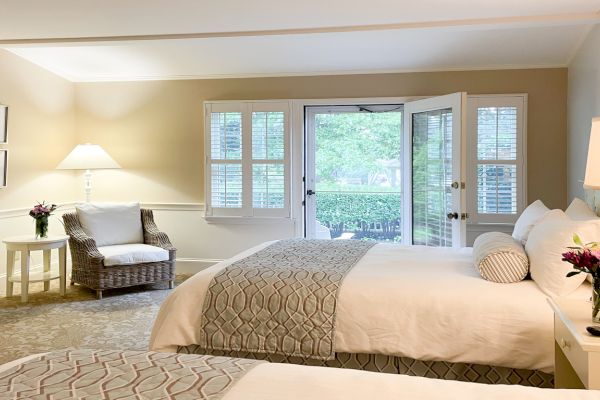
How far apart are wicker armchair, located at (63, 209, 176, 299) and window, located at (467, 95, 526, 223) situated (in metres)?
3.13

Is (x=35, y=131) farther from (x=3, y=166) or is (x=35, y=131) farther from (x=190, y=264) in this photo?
(x=190, y=264)

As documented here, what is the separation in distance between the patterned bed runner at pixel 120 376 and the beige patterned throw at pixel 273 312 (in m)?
1.06

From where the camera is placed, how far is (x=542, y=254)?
2607mm

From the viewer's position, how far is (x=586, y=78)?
4.25 m

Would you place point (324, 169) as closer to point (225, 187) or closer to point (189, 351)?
point (225, 187)

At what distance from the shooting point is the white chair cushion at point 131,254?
16.2 ft

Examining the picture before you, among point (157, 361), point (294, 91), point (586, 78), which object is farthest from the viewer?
point (294, 91)

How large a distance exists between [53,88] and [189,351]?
4227 millimetres

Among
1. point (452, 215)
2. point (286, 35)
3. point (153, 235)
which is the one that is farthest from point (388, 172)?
point (286, 35)

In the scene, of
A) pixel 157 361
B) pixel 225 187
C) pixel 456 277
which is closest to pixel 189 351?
pixel 157 361

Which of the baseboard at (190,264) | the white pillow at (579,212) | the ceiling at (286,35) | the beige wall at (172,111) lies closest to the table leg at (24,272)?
the beige wall at (172,111)

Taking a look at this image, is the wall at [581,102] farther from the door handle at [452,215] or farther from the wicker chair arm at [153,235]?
the wicker chair arm at [153,235]

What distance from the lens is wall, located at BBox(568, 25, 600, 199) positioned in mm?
3959

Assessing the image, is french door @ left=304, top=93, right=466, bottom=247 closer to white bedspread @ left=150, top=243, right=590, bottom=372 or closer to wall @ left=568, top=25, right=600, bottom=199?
wall @ left=568, top=25, right=600, bottom=199
